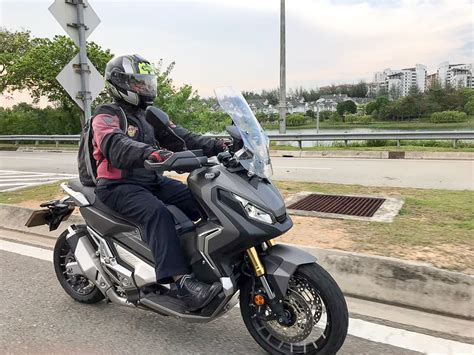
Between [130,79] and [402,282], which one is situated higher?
[130,79]

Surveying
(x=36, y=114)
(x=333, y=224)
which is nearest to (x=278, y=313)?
(x=333, y=224)

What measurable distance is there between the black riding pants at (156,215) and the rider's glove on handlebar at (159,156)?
43 cm

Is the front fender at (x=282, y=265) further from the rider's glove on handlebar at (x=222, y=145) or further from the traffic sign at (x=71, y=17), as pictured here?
the traffic sign at (x=71, y=17)

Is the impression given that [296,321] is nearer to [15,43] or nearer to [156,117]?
[156,117]

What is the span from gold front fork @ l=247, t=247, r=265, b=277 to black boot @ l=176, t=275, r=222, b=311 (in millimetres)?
245

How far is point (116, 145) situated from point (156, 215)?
0.51 meters

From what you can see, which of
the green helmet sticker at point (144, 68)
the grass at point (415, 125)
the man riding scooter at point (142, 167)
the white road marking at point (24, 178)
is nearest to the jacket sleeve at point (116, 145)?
the man riding scooter at point (142, 167)

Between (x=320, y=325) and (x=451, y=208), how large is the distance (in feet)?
13.1

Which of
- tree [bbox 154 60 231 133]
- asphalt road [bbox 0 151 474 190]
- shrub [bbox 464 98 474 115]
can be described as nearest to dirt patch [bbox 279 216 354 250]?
asphalt road [bbox 0 151 474 190]

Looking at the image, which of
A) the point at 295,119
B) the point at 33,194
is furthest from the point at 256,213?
the point at 295,119

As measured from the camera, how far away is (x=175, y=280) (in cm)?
295

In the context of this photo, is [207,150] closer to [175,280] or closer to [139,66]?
[139,66]

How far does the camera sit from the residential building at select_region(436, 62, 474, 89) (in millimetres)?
13469

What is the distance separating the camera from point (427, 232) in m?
4.73
